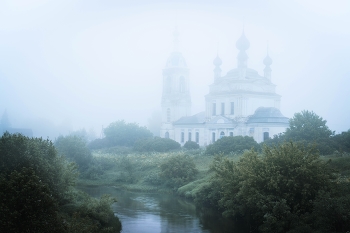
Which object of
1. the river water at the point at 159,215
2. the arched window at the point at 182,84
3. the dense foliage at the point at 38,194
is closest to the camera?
the dense foliage at the point at 38,194

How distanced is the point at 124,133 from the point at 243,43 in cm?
2254

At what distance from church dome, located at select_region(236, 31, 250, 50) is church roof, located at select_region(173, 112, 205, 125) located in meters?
13.3

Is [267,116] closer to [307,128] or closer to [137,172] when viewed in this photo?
[307,128]

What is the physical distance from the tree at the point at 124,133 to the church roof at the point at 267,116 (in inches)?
662

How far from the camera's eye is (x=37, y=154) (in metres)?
21.2

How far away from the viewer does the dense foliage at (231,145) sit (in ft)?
152

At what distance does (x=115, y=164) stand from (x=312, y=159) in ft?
103

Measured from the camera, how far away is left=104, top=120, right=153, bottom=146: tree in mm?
67688

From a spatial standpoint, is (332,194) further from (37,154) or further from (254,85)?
(254,85)

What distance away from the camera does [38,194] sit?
570 inches

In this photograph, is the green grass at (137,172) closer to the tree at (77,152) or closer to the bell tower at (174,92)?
the tree at (77,152)

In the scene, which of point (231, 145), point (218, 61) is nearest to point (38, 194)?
point (231, 145)

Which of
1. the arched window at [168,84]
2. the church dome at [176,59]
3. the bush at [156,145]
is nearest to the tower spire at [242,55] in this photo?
the church dome at [176,59]

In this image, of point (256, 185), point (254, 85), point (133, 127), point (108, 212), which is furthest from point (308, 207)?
point (133, 127)
